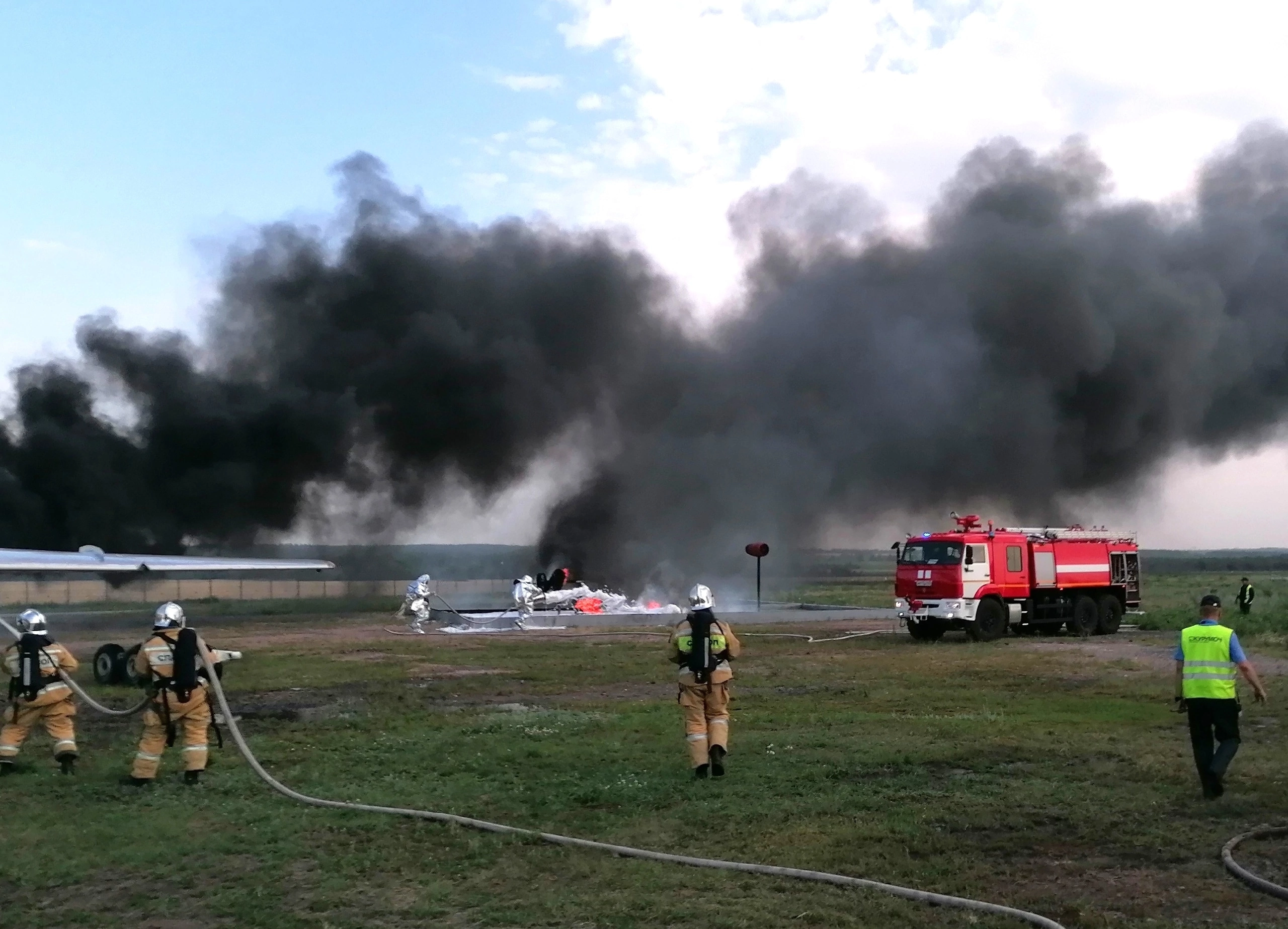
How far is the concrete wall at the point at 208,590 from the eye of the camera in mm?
45406

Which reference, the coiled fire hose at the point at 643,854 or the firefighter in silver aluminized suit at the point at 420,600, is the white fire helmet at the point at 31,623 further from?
the firefighter in silver aluminized suit at the point at 420,600

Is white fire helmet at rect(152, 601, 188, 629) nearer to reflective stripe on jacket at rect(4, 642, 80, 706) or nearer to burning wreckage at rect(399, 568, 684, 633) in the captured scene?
reflective stripe on jacket at rect(4, 642, 80, 706)

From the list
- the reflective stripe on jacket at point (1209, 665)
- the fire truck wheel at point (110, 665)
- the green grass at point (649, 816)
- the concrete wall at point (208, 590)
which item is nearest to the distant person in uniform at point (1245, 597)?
the green grass at point (649, 816)

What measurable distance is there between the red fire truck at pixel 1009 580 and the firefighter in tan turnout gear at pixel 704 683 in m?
16.2

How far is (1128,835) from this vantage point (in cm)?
830

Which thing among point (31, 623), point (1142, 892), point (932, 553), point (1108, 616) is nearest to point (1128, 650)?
point (932, 553)

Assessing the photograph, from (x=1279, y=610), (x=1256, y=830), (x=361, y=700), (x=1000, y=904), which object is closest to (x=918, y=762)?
(x=1256, y=830)

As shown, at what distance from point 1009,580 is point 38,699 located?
67.6 ft

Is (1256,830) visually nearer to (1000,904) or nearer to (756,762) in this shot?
(1000,904)

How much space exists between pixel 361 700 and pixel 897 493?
30.6m

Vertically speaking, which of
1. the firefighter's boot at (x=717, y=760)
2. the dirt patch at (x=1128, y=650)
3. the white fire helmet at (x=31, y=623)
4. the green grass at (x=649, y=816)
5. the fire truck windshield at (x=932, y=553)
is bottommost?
the dirt patch at (x=1128, y=650)

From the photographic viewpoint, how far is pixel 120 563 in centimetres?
1873

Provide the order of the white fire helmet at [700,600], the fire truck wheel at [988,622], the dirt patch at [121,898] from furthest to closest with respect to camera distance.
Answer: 1. the fire truck wheel at [988,622]
2. the white fire helmet at [700,600]
3. the dirt patch at [121,898]

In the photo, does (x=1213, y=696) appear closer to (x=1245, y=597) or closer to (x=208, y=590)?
(x=1245, y=597)
